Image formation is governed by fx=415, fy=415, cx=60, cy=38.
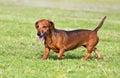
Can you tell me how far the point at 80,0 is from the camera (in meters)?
80.9

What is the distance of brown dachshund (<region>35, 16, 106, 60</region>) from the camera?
1159cm

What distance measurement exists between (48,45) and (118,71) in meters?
2.43

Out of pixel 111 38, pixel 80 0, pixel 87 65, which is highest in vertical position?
pixel 87 65

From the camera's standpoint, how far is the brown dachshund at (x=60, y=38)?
11594 mm

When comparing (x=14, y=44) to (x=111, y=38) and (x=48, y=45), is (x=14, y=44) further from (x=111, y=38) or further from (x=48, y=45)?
(x=111, y=38)

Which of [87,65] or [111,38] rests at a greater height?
[87,65]

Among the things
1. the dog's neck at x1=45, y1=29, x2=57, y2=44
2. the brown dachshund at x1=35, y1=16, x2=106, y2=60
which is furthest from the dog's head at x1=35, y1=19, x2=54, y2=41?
the dog's neck at x1=45, y1=29, x2=57, y2=44

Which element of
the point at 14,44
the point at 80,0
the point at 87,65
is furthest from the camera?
the point at 80,0

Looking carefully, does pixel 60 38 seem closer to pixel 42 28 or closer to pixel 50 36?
pixel 50 36

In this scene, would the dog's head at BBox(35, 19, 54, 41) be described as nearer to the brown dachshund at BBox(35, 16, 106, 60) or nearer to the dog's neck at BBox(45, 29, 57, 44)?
the brown dachshund at BBox(35, 16, 106, 60)

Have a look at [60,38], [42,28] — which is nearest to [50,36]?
[60,38]

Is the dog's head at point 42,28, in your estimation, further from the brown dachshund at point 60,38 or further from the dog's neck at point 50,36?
the dog's neck at point 50,36

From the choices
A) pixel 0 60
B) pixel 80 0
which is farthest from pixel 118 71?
pixel 80 0

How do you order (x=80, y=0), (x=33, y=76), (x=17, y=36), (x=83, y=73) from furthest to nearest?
1. (x=80, y=0)
2. (x=17, y=36)
3. (x=83, y=73)
4. (x=33, y=76)
